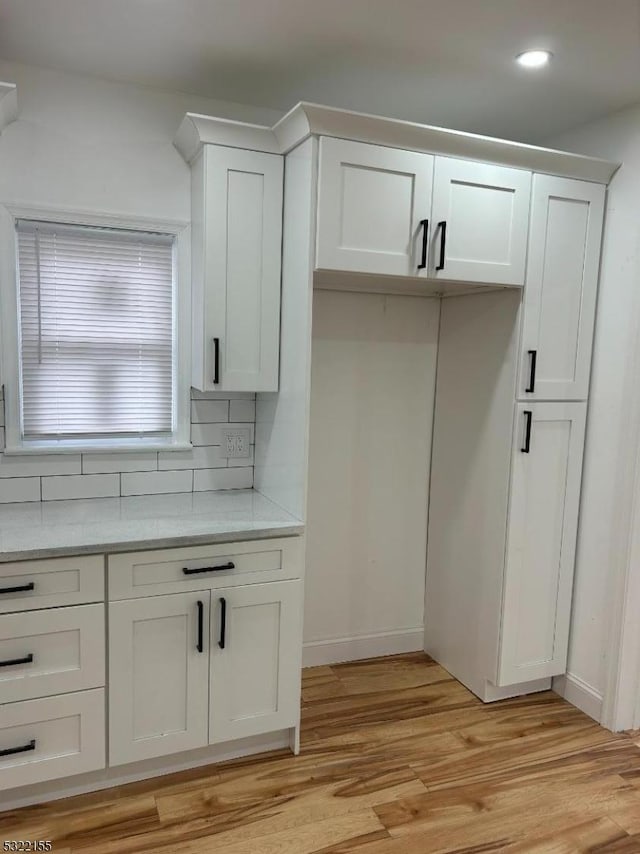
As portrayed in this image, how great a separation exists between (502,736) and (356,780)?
70 centimetres

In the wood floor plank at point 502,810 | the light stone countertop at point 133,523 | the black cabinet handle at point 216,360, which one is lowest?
the wood floor plank at point 502,810

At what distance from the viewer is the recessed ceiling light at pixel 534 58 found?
2201 millimetres

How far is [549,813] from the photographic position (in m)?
2.27

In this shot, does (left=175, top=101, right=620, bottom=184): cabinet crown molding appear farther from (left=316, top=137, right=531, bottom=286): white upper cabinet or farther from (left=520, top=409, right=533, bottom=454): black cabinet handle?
(left=520, top=409, right=533, bottom=454): black cabinet handle

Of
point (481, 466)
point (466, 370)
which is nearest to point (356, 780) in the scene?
point (481, 466)

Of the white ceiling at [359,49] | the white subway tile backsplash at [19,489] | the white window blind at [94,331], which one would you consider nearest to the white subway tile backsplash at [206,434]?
the white window blind at [94,331]

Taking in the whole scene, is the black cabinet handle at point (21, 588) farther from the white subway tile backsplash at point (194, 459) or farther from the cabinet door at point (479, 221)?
the cabinet door at point (479, 221)

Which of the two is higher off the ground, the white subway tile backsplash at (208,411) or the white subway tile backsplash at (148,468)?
the white subway tile backsplash at (208,411)

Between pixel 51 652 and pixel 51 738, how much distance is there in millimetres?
294

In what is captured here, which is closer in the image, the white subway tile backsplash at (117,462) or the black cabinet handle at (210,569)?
the black cabinet handle at (210,569)

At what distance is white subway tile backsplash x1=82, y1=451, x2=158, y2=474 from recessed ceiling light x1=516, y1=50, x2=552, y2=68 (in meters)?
2.02

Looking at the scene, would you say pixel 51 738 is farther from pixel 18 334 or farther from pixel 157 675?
pixel 18 334

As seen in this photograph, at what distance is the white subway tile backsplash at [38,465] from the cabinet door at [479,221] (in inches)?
63.7

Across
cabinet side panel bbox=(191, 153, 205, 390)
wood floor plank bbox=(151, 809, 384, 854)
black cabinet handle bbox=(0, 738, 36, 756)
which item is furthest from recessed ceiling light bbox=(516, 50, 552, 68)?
black cabinet handle bbox=(0, 738, 36, 756)
